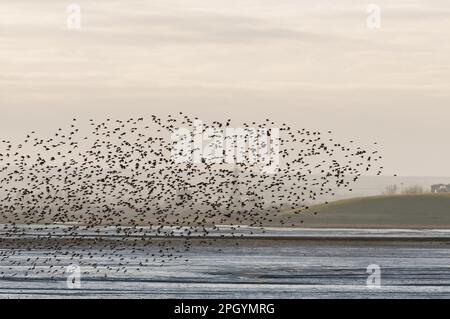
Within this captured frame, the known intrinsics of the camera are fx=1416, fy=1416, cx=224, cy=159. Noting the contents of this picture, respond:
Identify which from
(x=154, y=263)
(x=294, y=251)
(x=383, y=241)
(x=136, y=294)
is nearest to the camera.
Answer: (x=136, y=294)

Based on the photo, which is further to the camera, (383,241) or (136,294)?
(383,241)

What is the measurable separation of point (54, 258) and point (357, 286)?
3672 cm

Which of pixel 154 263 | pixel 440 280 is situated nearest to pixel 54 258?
pixel 154 263

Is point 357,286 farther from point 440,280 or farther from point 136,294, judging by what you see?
point 136,294

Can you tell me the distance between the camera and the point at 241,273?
7900 centimetres

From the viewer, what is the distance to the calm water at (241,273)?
64.4 m

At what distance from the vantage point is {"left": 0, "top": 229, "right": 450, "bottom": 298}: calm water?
6444 cm

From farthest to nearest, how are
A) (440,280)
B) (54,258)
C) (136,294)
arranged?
1. (54,258)
2. (440,280)
3. (136,294)
